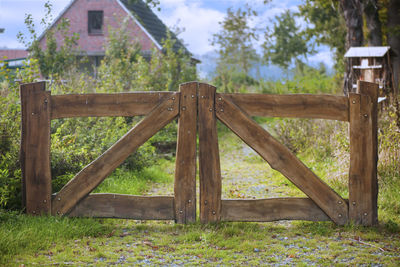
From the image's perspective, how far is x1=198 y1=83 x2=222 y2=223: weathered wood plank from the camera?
4957mm

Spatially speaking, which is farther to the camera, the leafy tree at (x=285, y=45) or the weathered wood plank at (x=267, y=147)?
the leafy tree at (x=285, y=45)

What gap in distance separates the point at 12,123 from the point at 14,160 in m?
0.66

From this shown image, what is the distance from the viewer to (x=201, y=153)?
5016 mm

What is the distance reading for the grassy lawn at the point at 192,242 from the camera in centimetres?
415

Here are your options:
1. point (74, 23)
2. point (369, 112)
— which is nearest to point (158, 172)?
point (369, 112)

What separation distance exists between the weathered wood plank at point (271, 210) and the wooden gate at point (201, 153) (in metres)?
0.01

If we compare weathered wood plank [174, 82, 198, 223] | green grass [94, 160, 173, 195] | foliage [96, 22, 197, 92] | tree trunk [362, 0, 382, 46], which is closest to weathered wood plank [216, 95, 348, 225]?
weathered wood plank [174, 82, 198, 223]

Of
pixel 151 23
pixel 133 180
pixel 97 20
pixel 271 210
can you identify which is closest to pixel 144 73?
pixel 133 180

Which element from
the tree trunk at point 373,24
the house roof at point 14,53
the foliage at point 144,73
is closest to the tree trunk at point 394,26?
the tree trunk at point 373,24

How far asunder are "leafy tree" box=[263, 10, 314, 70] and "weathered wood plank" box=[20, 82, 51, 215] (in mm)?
31272

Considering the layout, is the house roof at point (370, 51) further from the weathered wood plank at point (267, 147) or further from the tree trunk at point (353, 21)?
the weathered wood plank at point (267, 147)

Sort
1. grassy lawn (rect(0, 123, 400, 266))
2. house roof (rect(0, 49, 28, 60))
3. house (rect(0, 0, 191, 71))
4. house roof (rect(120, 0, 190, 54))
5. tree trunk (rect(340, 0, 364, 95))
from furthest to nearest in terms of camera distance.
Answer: house roof (rect(0, 49, 28, 60))
house (rect(0, 0, 191, 71))
house roof (rect(120, 0, 190, 54))
tree trunk (rect(340, 0, 364, 95))
grassy lawn (rect(0, 123, 400, 266))

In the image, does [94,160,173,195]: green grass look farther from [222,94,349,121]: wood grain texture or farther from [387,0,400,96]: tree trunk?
[387,0,400,96]: tree trunk

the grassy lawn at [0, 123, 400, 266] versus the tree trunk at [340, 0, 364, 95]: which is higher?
the tree trunk at [340, 0, 364, 95]
